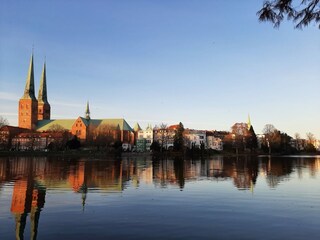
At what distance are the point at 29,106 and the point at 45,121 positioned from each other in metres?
12.5

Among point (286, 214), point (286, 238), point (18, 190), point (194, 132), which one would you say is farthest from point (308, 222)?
point (194, 132)

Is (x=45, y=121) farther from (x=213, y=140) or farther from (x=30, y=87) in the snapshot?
(x=213, y=140)

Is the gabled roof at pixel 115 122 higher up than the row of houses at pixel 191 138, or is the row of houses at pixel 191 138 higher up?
the gabled roof at pixel 115 122

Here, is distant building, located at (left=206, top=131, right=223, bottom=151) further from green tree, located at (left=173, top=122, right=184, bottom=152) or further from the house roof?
green tree, located at (left=173, top=122, right=184, bottom=152)

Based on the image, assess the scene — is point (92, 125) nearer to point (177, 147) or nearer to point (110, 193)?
point (177, 147)

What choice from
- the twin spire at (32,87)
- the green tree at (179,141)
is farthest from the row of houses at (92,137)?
the twin spire at (32,87)

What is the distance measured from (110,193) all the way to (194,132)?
165 metres

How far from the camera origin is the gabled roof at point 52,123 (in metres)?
161

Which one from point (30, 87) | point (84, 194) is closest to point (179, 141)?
point (30, 87)

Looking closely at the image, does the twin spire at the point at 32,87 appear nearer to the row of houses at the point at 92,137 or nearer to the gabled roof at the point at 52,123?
the gabled roof at the point at 52,123

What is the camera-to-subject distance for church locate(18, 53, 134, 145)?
15200 cm

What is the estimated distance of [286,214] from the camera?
14367mm

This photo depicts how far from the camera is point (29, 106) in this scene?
154 metres

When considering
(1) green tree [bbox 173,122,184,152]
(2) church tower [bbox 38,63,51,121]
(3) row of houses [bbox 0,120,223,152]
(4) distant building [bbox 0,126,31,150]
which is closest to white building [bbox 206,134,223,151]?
(3) row of houses [bbox 0,120,223,152]
